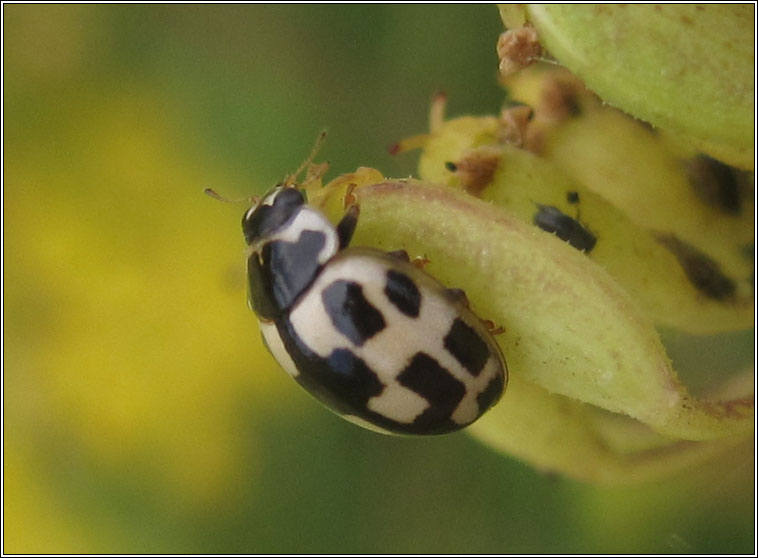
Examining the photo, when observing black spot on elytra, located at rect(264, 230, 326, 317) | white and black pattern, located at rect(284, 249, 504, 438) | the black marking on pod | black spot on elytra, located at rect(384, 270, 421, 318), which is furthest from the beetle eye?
the black marking on pod

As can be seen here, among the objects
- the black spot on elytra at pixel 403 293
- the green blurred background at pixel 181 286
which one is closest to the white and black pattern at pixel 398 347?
the black spot on elytra at pixel 403 293

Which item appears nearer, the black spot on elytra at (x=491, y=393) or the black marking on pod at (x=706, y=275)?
the black spot on elytra at (x=491, y=393)

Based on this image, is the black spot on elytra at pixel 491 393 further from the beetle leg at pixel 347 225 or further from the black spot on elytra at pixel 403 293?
the beetle leg at pixel 347 225

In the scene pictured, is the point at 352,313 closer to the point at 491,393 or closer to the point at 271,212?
the point at 491,393

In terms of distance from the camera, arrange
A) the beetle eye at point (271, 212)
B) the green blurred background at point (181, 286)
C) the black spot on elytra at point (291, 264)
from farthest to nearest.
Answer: the green blurred background at point (181, 286) → the beetle eye at point (271, 212) → the black spot on elytra at point (291, 264)

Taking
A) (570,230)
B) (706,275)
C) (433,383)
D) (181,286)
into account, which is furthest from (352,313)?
(181,286)

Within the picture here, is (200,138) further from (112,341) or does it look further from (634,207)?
(634,207)
